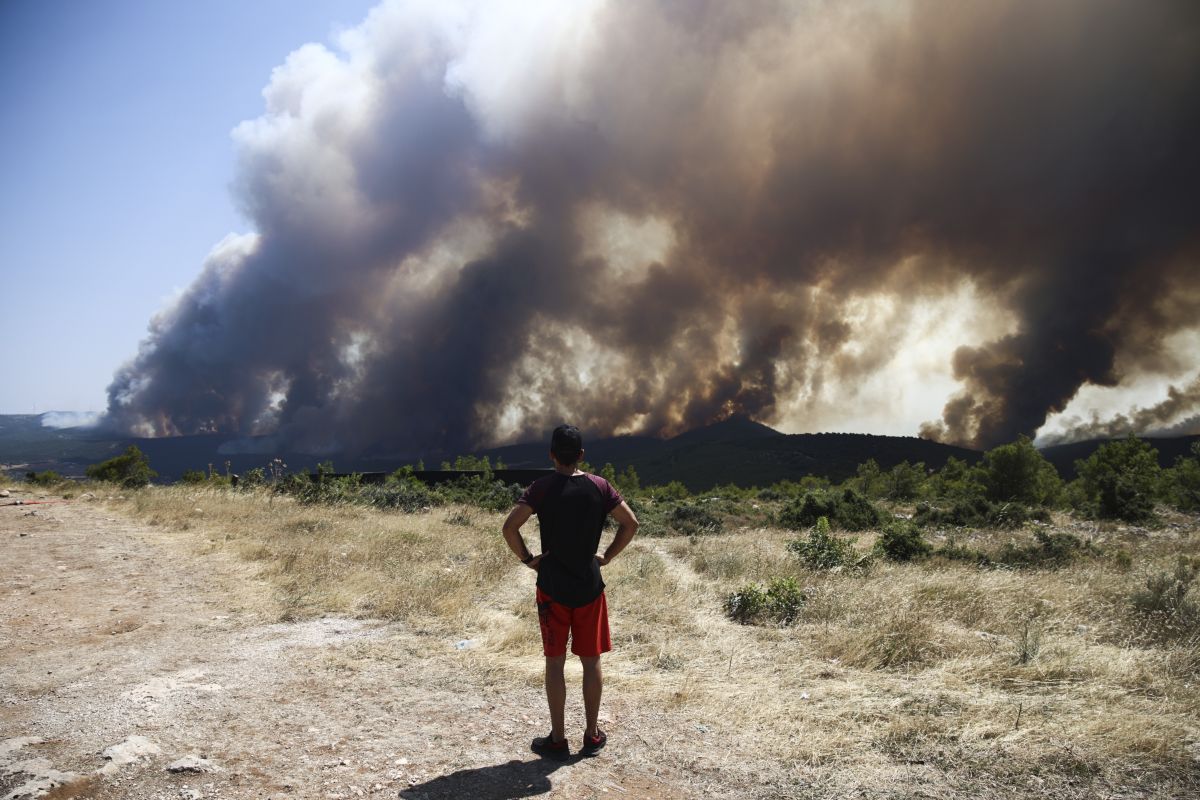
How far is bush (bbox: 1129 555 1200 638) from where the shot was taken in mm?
7957

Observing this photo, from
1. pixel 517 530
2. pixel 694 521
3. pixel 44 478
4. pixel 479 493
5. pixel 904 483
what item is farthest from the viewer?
pixel 904 483

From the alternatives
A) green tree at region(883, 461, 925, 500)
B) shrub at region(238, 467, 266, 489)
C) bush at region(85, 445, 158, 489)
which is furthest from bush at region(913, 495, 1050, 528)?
bush at region(85, 445, 158, 489)

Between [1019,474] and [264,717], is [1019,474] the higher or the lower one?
the lower one

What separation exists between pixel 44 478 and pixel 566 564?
28.3 metres

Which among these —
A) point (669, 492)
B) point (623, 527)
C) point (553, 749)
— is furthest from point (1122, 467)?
point (553, 749)

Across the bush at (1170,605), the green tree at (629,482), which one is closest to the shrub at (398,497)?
the bush at (1170,605)

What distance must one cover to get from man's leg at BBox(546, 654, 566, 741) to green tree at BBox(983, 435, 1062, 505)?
133 feet

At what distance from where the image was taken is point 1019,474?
38.8 meters

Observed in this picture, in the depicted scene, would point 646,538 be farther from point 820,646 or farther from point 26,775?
point 26,775

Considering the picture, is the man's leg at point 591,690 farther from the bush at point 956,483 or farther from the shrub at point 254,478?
the bush at point 956,483

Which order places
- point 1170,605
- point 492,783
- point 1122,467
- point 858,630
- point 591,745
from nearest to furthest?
1. point 492,783
2. point 591,745
3. point 858,630
4. point 1170,605
5. point 1122,467

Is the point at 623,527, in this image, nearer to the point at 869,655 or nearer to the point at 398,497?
the point at 869,655

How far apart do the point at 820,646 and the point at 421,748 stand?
5.08 meters

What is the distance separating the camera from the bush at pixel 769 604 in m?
9.32
